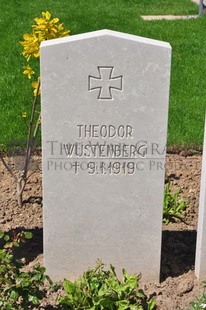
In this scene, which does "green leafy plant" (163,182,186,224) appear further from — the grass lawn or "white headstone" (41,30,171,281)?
the grass lawn

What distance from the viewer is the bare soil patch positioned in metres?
4.02

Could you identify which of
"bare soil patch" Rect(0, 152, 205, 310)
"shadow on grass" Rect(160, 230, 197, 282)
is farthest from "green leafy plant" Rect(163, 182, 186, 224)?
"shadow on grass" Rect(160, 230, 197, 282)

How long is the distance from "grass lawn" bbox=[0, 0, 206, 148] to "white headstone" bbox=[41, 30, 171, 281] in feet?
6.41

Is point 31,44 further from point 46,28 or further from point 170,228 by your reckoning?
point 170,228

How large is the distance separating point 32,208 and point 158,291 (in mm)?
1260

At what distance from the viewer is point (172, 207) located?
4.81 m

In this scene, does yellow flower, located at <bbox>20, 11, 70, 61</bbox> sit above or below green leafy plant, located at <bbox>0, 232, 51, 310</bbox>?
above

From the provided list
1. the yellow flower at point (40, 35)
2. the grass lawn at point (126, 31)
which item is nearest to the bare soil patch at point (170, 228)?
the grass lawn at point (126, 31)

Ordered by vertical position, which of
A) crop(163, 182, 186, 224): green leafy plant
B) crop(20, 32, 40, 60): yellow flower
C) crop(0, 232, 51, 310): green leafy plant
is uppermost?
crop(20, 32, 40, 60): yellow flower

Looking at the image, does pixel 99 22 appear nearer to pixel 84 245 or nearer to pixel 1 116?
pixel 1 116

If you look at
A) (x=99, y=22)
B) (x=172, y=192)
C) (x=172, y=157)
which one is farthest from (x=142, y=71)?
(x=99, y=22)

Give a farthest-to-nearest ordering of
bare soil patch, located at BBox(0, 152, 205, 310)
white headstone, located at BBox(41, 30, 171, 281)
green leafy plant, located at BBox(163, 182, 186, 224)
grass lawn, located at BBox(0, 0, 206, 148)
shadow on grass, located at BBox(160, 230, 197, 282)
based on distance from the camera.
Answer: grass lawn, located at BBox(0, 0, 206, 148) → green leafy plant, located at BBox(163, 182, 186, 224) → shadow on grass, located at BBox(160, 230, 197, 282) → bare soil patch, located at BBox(0, 152, 205, 310) → white headstone, located at BBox(41, 30, 171, 281)

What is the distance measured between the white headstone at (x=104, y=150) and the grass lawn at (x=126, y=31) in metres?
1.95

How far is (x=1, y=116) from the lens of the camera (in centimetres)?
639
